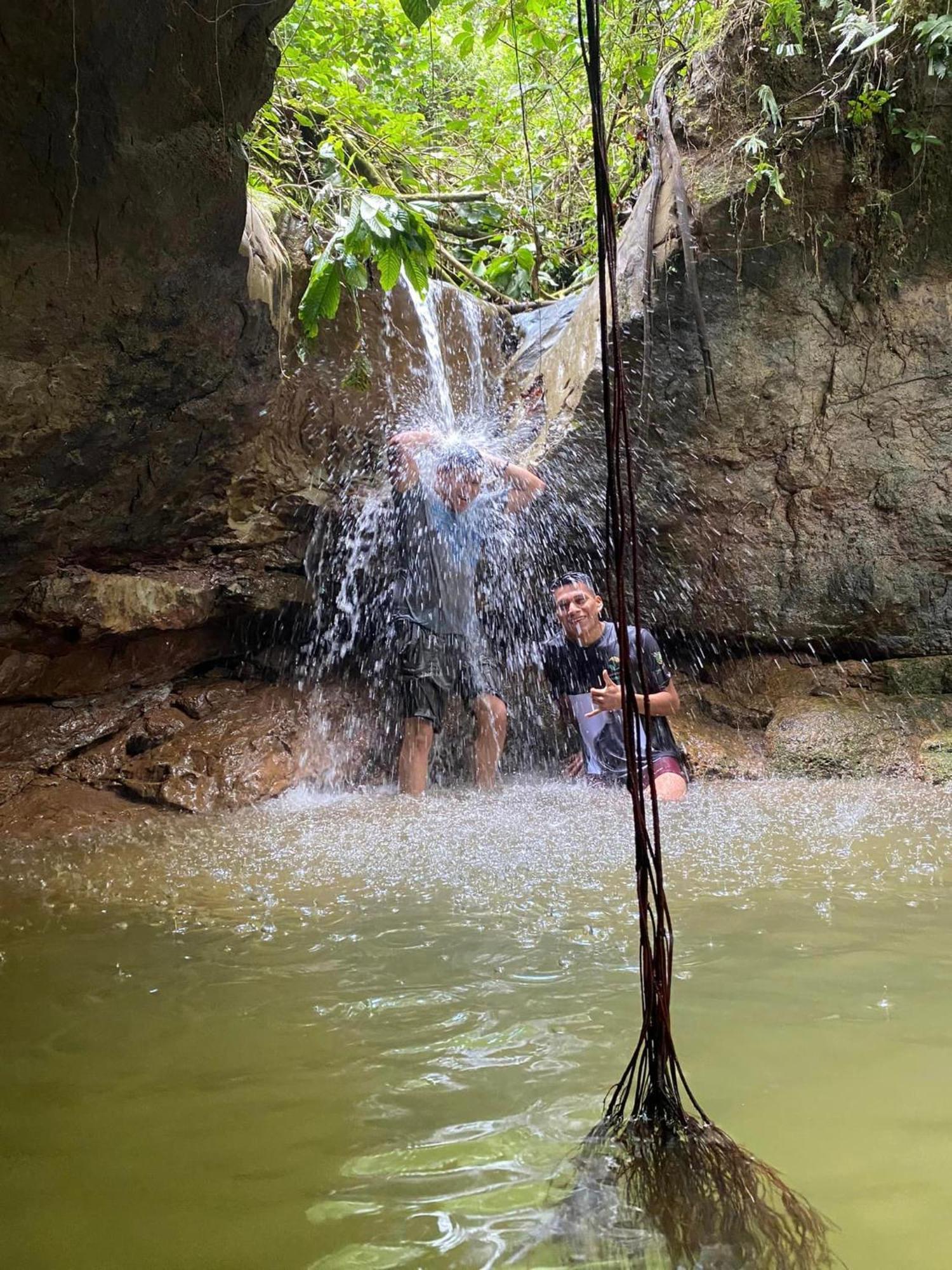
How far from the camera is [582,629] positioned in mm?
4531

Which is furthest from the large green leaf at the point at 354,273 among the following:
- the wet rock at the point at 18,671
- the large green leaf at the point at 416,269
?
the wet rock at the point at 18,671

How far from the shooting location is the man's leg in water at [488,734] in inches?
184

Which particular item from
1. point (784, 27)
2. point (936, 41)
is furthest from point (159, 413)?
point (936, 41)

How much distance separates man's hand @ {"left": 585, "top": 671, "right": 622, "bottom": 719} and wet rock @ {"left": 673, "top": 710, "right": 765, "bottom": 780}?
62cm

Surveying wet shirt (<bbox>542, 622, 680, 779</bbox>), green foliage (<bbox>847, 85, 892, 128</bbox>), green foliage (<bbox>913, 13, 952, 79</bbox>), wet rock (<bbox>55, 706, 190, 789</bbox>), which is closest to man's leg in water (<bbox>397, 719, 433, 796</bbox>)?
wet shirt (<bbox>542, 622, 680, 779</bbox>)

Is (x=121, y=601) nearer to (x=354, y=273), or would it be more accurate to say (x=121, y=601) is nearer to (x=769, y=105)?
(x=354, y=273)

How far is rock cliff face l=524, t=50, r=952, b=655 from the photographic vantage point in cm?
448

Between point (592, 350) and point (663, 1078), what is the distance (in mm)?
4151

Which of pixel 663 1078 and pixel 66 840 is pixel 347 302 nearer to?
pixel 66 840

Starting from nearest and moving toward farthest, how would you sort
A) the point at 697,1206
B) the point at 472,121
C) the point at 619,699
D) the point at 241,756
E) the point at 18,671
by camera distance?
the point at 697,1206 → the point at 18,671 → the point at 619,699 → the point at 241,756 → the point at 472,121

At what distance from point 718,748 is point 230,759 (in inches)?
101

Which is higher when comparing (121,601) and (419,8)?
(419,8)

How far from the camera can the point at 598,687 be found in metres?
4.55

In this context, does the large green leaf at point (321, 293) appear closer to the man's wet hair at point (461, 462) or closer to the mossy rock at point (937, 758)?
the man's wet hair at point (461, 462)
